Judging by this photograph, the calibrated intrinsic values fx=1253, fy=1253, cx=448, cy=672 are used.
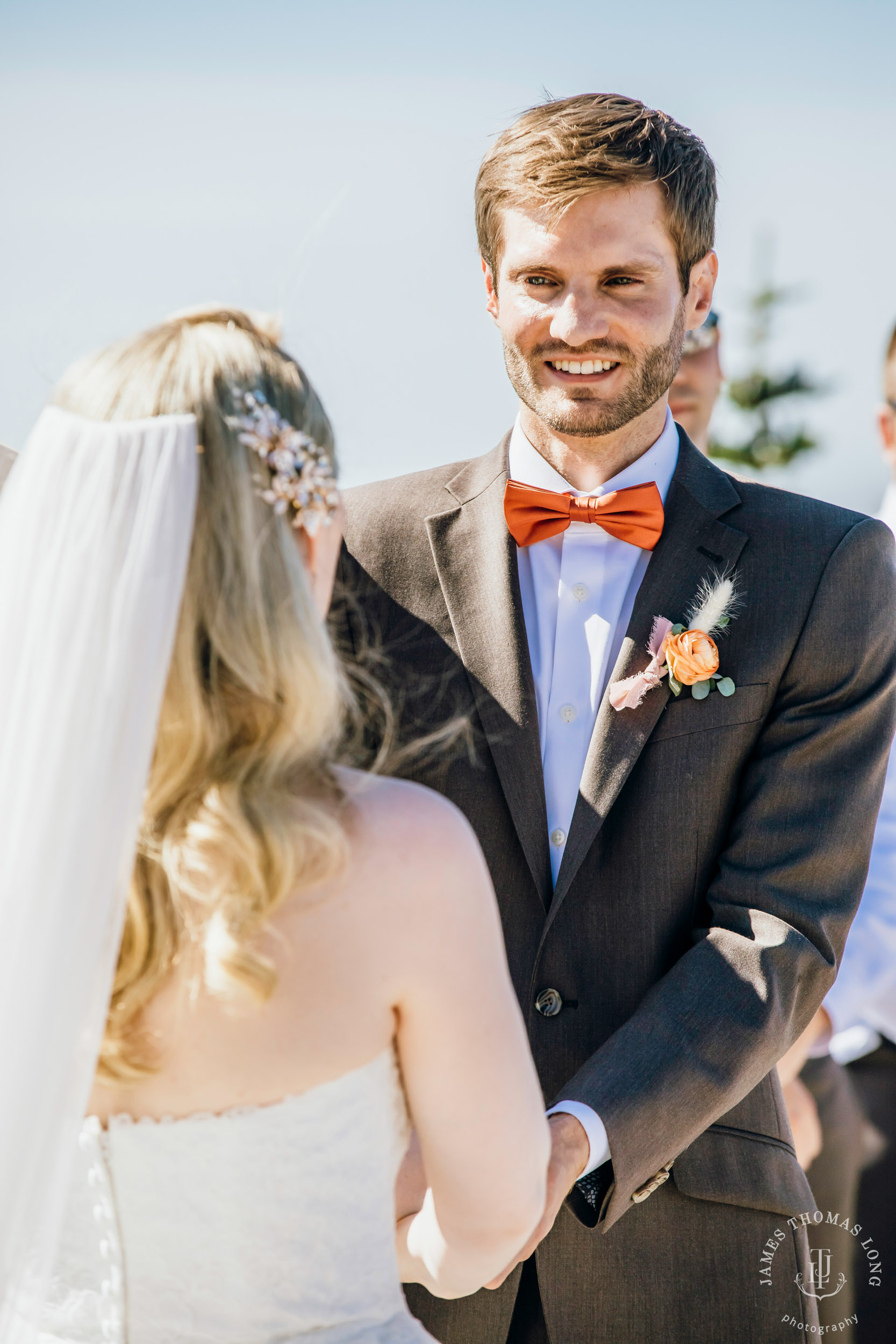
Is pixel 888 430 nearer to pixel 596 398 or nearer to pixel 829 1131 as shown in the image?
Answer: pixel 596 398

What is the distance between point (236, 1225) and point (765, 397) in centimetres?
2616

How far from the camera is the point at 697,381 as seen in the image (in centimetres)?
448

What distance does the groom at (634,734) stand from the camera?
2260 millimetres

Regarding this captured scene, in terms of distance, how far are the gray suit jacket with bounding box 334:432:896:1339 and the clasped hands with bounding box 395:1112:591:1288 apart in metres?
0.08

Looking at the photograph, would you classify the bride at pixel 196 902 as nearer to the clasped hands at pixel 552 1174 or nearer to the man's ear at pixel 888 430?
the clasped hands at pixel 552 1174

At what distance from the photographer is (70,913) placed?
1.44 metres

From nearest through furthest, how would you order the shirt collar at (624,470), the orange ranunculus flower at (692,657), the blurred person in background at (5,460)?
the orange ranunculus flower at (692,657), the blurred person in background at (5,460), the shirt collar at (624,470)

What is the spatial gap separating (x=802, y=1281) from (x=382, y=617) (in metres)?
1.49

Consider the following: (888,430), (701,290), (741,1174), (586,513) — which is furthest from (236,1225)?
(888,430)

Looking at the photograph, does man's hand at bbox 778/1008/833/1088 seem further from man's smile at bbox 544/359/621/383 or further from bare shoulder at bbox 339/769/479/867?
bare shoulder at bbox 339/769/479/867

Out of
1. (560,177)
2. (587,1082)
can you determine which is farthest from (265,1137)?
(560,177)

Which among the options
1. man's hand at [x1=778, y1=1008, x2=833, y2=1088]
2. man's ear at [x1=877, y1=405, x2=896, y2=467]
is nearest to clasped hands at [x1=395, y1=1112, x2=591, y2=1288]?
man's hand at [x1=778, y1=1008, x2=833, y2=1088]

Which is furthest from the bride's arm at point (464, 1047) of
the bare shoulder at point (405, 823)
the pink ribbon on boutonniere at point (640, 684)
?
the pink ribbon on boutonniere at point (640, 684)

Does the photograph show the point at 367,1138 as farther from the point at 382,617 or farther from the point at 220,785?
the point at 382,617
